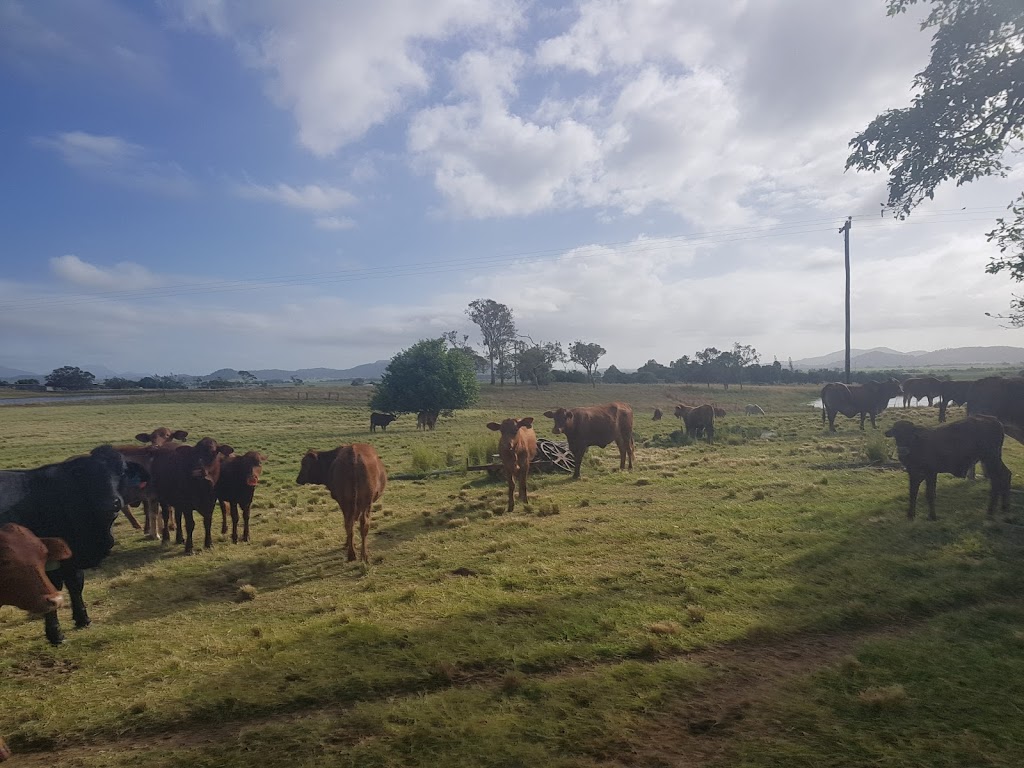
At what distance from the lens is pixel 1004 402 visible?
1341cm

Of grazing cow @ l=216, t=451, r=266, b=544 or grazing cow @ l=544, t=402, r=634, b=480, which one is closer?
grazing cow @ l=216, t=451, r=266, b=544

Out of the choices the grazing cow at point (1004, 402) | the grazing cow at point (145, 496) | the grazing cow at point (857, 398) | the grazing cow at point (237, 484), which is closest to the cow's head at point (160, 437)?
the grazing cow at point (145, 496)

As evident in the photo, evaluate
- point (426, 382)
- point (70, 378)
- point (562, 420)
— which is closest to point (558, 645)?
point (562, 420)

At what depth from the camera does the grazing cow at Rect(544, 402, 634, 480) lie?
55.7 feet

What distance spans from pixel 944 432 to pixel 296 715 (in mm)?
11178

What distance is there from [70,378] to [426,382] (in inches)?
→ 4467

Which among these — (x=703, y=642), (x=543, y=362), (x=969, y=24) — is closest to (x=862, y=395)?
(x=969, y=24)

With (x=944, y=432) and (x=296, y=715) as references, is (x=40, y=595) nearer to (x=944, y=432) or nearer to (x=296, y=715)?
(x=296, y=715)

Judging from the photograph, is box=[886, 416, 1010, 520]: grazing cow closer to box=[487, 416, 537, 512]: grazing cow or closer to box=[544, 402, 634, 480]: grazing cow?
box=[487, 416, 537, 512]: grazing cow

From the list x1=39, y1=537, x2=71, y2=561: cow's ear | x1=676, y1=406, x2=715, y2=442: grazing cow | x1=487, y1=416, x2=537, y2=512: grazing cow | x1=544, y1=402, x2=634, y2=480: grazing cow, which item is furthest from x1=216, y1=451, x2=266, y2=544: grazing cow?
x1=676, y1=406, x2=715, y2=442: grazing cow

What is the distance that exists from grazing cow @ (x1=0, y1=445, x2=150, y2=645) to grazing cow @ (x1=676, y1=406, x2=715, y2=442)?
22.7 meters

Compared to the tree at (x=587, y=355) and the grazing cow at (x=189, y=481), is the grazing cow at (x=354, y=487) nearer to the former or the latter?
the grazing cow at (x=189, y=481)

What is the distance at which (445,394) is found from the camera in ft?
137

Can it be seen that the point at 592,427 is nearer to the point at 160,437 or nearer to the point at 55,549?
the point at 160,437
